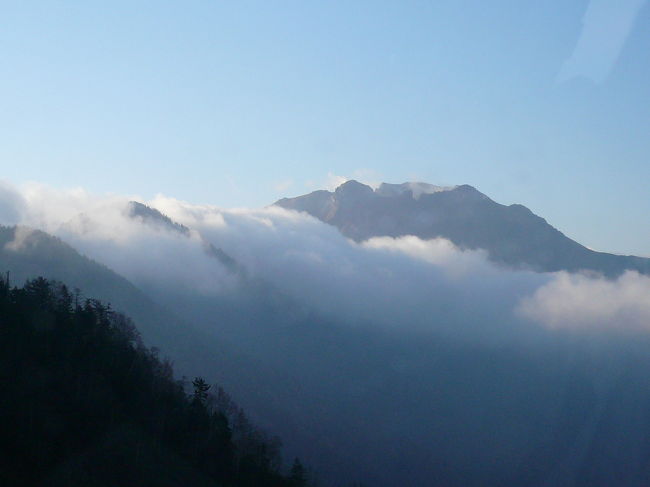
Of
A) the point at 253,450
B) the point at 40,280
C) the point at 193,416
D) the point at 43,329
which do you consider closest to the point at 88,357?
the point at 43,329

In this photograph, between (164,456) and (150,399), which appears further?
(150,399)

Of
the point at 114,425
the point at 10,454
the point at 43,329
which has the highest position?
the point at 43,329

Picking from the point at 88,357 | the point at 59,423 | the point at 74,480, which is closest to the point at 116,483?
the point at 74,480

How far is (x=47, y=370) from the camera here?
7912 centimetres

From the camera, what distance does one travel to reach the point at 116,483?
66938mm

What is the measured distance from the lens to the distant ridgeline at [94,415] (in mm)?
67062

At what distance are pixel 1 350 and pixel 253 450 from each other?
124 feet

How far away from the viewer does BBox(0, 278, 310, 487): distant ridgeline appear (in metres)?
67.1

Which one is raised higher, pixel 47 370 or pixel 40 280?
pixel 40 280

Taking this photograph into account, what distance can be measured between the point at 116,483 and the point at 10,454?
9.01m

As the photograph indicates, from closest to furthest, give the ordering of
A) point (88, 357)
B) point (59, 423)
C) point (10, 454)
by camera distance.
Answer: point (10, 454), point (59, 423), point (88, 357)

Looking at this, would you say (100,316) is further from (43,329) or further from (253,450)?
(253,450)

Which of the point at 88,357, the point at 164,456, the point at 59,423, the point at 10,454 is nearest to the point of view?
the point at 10,454

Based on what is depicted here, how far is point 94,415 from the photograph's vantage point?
75312 millimetres
